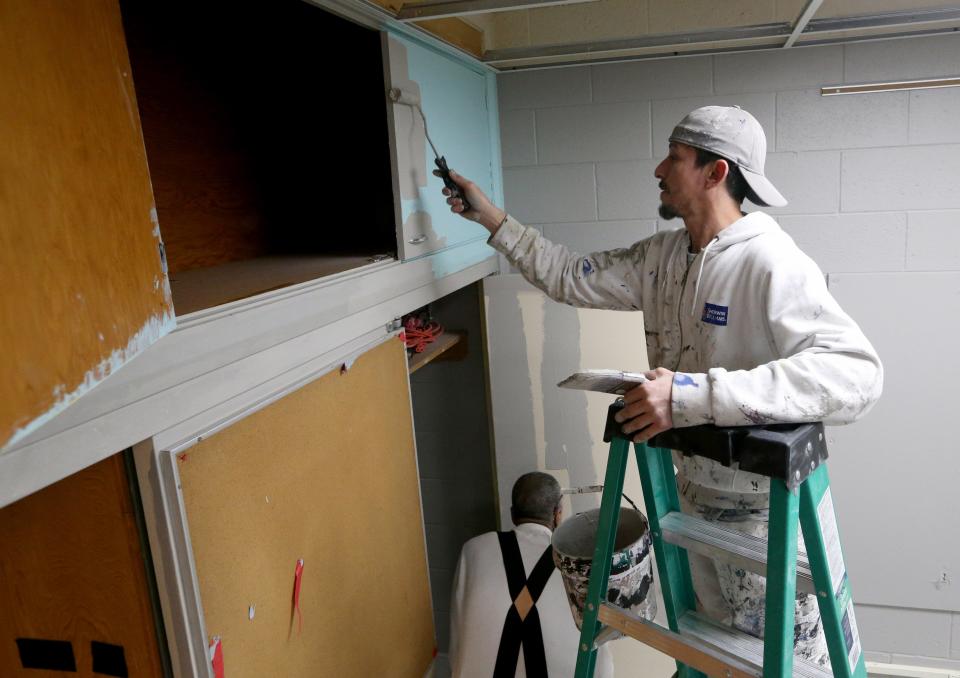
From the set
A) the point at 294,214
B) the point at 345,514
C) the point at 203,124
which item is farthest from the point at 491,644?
the point at 203,124

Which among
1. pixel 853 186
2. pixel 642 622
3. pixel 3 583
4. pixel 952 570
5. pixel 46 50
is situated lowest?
pixel 952 570

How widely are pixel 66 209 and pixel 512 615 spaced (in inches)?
54.8

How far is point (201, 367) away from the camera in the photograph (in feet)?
3.13

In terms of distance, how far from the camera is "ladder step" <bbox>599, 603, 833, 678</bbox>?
4.36 ft

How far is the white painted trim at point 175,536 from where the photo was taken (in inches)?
35.6

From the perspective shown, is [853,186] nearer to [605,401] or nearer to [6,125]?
[605,401]

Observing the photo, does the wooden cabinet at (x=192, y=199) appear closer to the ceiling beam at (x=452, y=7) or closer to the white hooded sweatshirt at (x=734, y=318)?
the ceiling beam at (x=452, y=7)

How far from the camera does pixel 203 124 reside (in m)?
1.79

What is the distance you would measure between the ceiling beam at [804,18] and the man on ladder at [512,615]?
1456 millimetres

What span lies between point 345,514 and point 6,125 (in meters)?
0.99

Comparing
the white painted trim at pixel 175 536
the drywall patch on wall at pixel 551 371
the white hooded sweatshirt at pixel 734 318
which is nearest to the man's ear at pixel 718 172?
the white hooded sweatshirt at pixel 734 318

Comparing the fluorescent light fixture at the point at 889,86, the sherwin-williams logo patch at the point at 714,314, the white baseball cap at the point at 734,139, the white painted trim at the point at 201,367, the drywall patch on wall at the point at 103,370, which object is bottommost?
the sherwin-williams logo patch at the point at 714,314

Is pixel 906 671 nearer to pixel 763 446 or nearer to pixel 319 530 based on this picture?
pixel 763 446

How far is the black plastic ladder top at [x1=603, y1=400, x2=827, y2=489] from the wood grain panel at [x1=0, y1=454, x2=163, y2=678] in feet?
3.08
